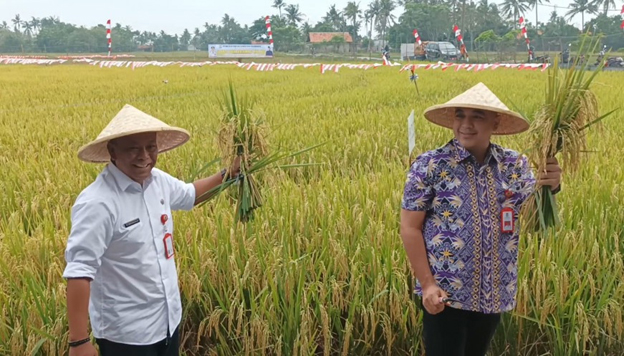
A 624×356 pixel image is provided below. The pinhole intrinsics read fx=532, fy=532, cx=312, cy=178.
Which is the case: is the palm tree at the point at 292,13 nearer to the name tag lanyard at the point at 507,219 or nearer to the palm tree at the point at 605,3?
the palm tree at the point at 605,3

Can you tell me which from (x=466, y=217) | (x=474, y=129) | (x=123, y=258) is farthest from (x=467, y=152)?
(x=123, y=258)

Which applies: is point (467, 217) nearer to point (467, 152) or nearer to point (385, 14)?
point (467, 152)

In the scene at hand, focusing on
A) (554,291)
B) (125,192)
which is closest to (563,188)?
(554,291)

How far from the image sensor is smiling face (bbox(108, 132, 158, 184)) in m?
1.52

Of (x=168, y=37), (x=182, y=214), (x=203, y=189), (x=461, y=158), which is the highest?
(x=168, y=37)

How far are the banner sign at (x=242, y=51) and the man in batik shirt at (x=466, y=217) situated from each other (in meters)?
30.6

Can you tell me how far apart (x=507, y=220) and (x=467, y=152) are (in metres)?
0.26

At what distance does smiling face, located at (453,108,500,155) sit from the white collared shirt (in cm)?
94

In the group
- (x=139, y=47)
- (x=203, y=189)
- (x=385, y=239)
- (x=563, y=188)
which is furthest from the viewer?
(x=139, y=47)

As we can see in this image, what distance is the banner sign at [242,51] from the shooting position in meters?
32.2

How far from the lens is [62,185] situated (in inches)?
146

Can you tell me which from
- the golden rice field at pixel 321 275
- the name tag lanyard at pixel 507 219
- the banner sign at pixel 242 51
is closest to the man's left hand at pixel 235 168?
the golden rice field at pixel 321 275

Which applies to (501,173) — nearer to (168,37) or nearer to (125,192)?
(125,192)

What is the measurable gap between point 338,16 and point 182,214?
74435 mm
